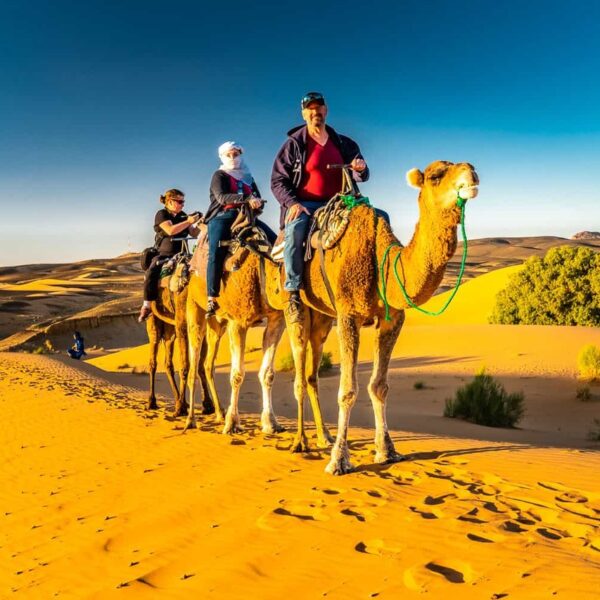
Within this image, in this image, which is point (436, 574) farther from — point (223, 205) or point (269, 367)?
point (223, 205)

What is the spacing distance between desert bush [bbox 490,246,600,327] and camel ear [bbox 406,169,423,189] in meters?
23.9

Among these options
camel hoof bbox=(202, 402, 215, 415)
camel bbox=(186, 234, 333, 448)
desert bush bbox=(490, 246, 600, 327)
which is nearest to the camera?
camel bbox=(186, 234, 333, 448)

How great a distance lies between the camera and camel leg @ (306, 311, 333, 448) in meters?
6.80

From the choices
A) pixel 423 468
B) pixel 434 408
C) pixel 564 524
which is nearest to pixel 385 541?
pixel 564 524

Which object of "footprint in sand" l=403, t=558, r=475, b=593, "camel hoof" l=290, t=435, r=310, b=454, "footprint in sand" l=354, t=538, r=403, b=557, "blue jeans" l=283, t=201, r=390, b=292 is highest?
"blue jeans" l=283, t=201, r=390, b=292

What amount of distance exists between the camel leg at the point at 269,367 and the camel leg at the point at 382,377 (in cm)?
229

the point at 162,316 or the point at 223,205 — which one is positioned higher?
the point at 223,205

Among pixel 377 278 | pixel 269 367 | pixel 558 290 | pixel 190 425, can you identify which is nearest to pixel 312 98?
pixel 377 278

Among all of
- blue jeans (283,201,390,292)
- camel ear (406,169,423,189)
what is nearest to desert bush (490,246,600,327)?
blue jeans (283,201,390,292)

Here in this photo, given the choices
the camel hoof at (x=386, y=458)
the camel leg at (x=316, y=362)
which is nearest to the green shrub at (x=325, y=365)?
the camel leg at (x=316, y=362)

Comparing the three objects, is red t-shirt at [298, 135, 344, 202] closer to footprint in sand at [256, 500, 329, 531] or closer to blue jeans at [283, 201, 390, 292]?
blue jeans at [283, 201, 390, 292]

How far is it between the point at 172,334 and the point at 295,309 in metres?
5.93

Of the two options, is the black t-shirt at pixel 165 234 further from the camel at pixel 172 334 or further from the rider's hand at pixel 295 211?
the rider's hand at pixel 295 211

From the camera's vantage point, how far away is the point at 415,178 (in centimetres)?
510
